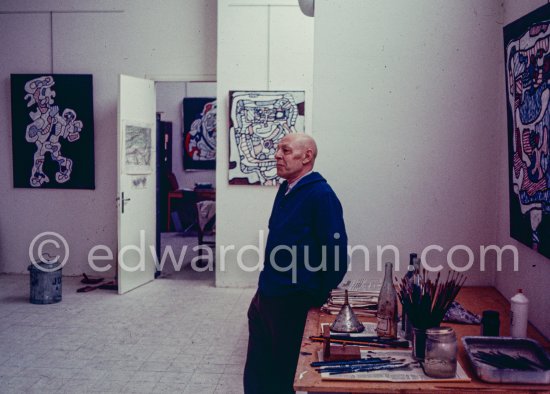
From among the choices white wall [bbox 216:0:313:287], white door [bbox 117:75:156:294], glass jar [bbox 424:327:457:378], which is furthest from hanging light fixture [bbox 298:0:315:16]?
white door [bbox 117:75:156:294]

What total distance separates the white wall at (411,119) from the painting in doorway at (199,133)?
760cm

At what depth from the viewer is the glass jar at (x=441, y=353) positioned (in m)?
1.91

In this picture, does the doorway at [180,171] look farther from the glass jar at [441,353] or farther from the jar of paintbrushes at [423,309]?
the glass jar at [441,353]

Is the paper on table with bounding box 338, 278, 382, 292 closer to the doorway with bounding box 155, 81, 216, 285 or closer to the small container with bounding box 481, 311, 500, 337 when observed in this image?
the small container with bounding box 481, 311, 500, 337

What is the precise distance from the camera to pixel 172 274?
743cm

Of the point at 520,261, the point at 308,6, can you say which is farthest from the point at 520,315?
the point at 308,6

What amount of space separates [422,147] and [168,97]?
8.25 m

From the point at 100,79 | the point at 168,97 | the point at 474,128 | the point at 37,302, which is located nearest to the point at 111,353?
the point at 37,302

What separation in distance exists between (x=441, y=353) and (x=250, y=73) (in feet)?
16.7

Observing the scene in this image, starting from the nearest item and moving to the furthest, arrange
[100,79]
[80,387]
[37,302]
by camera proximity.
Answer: [80,387], [37,302], [100,79]

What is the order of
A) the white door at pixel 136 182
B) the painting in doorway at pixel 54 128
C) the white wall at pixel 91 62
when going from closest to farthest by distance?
the white door at pixel 136 182 < the white wall at pixel 91 62 < the painting in doorway at pixel 54 128

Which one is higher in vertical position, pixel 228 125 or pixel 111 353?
→ pixel 228 125

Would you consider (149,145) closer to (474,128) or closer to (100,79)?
(100,79)

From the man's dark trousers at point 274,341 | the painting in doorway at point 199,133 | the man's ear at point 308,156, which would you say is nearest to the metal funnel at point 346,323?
the man's dark trousers at point 274,341
